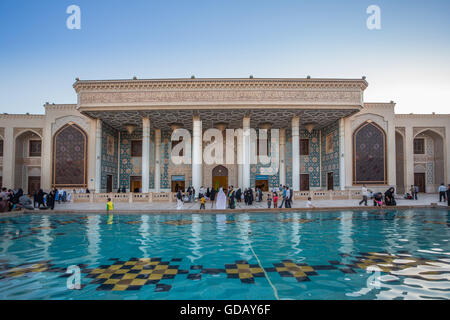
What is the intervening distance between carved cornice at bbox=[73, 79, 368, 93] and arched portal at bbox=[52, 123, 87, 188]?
13.3 ft

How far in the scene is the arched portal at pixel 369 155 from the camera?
1936cm

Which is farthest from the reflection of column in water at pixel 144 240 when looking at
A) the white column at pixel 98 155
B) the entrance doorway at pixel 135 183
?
the entrance doorway at pixel 135 183

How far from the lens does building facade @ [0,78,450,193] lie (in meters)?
17.3

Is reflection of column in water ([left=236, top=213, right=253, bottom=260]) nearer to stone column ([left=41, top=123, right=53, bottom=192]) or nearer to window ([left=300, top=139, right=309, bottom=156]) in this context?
window ([left=300, top=139, right=309, bottom=156])

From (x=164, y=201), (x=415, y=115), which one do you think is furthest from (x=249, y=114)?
(x=415, y=115)

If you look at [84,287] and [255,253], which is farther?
[255,253]

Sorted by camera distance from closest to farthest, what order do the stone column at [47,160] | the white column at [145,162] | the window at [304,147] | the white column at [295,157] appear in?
the white column at [145,162] → the white column at [295,157] → the stone column at [47,160] → the window at [304,147]

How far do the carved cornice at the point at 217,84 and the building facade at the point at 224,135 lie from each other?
61 millimetres

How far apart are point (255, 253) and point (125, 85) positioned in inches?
611

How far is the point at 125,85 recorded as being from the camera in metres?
17.3

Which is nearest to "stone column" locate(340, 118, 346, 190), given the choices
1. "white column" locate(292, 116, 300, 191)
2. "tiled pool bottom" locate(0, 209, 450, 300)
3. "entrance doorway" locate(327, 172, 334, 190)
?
"entrance doorway" locate(327, 172, 334, 190)

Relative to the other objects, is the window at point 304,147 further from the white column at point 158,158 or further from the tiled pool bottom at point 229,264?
the tiled pool bottom at point 229,264
